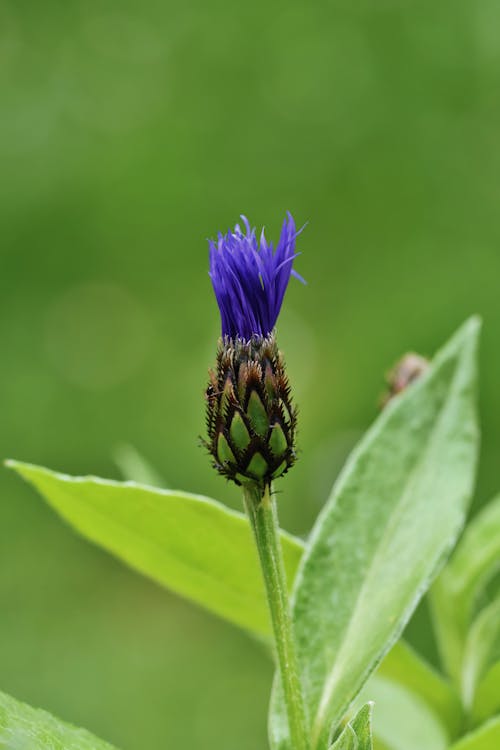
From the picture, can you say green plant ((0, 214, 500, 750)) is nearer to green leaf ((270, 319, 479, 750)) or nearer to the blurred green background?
green leaf ((270, 319, 479, 750))

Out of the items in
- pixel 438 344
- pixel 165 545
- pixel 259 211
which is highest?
pixel 259 211

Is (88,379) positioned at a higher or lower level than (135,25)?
lower

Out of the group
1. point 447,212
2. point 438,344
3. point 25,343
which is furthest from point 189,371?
point 447,212

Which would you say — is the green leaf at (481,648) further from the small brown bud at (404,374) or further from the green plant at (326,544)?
the small brown bud at (404,374)

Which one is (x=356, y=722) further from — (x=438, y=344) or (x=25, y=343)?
(x=25, y=343)

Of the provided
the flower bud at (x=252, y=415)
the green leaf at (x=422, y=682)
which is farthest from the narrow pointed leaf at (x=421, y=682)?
the flower bud at (x=252, y=415)
